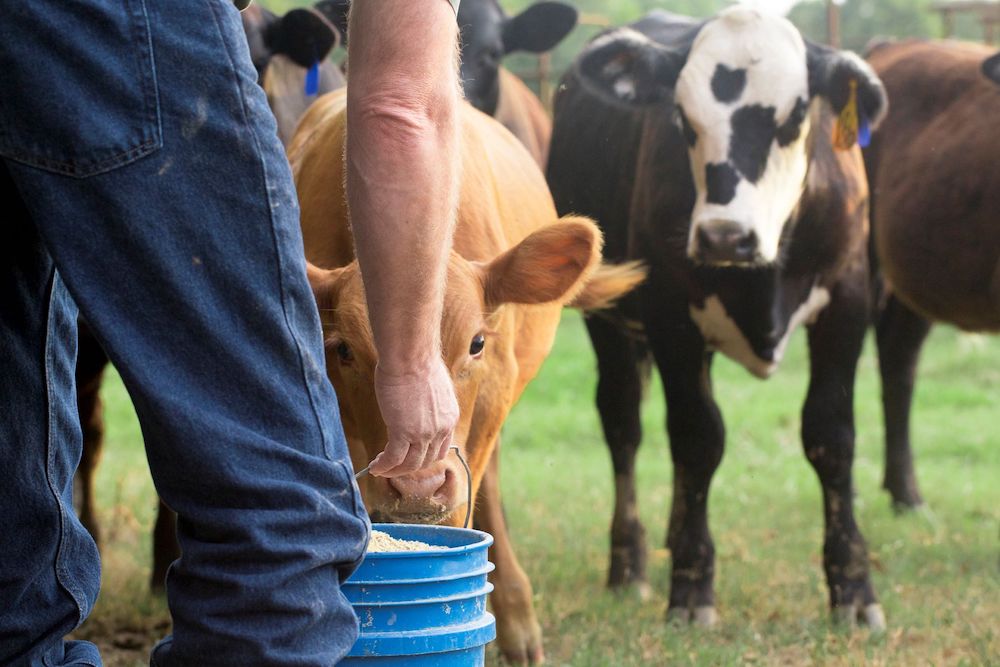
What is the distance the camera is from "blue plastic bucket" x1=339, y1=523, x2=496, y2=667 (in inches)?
87.5

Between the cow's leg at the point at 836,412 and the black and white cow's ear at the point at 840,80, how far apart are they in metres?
0.68

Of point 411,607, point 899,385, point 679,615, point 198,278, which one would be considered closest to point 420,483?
point 411,607

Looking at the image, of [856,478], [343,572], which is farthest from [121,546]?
[343,572]

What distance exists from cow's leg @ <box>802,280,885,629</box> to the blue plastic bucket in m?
2.91

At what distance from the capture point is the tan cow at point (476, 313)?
3.29 m

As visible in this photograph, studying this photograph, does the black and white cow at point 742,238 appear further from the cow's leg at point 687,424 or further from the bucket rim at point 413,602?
the bucket rim at point 413,602

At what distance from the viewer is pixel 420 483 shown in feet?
9.21

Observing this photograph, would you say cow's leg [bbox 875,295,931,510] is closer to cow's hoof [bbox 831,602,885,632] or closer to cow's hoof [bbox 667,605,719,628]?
cow's hoof [bbox 831,602,885,632]

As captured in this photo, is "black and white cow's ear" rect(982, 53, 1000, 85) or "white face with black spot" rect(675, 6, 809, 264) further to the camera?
"black and white cow's ear" rect(982, 53, 1000, 85)

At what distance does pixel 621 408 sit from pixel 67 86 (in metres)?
4.72

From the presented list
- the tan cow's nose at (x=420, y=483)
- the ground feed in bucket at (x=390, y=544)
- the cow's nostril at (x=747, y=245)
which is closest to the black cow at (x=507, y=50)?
the cow's nostril at (x=747, y=245)

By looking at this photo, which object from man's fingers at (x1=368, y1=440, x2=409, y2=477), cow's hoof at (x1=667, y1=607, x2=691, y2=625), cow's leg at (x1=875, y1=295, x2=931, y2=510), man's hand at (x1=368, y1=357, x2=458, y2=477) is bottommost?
cow's leg at (x1=875, y1=295, x2=931, y2=510)

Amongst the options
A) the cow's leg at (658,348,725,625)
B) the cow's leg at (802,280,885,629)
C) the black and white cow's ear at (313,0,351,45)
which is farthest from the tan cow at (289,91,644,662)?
the black and white cow's ear at (313,0,351,45)

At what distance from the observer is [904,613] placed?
4758 mm
